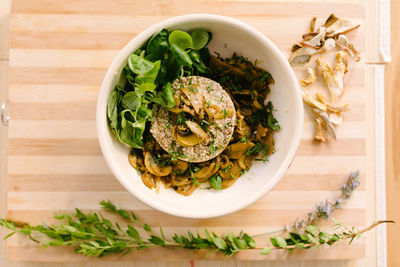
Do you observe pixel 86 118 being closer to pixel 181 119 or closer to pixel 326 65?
pixel 181 119

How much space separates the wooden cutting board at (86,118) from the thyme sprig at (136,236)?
0.03 metres

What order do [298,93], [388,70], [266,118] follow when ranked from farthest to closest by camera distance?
[388,70]
[266,118]
[298,93]

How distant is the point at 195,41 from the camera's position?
3.04ft

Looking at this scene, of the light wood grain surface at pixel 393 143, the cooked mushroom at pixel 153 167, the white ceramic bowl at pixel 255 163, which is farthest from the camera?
the light wood grain surface at pixel 393 143

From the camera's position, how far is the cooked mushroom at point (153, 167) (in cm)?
97

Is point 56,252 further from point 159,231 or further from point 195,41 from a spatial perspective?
point 195,41

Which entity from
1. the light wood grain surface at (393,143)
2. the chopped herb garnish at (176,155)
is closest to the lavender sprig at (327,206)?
the light wood grain surface at (393,143)

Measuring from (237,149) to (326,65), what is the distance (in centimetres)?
34

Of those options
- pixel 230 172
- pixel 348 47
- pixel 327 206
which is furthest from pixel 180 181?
pixel 348 47

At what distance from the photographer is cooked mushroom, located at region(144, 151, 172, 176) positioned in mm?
967

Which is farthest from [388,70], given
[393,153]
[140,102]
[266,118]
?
[140,102]

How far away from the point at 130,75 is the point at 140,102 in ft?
0.21

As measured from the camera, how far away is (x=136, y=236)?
1025 mm

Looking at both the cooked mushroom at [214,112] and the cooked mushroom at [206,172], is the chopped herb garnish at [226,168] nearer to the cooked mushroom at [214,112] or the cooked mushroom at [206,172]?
the cooked mushroom at [206,172]
